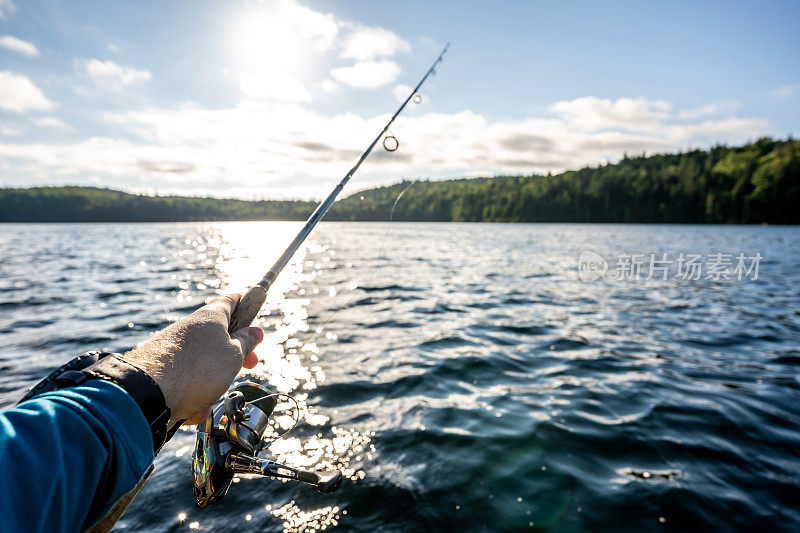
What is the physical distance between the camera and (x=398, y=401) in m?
4.98

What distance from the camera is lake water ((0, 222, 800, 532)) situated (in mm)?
3180

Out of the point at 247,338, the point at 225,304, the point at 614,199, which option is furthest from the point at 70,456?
the point at 614,199

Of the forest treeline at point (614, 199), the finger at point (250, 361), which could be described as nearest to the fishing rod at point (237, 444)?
the finger at point (250, 361)

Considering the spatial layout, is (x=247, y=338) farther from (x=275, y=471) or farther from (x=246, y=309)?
(x=275, y=471)

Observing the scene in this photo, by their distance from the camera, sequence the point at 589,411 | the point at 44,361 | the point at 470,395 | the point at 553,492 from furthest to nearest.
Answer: the point at 44,361 → the point at 470,395 → the point at 589,411 → the point at 553,492

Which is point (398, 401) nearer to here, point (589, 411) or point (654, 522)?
point (589, 411)

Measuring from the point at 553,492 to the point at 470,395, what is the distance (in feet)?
6.13

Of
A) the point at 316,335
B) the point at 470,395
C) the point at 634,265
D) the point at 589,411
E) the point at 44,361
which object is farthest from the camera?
the point at 634,265

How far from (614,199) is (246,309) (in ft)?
397

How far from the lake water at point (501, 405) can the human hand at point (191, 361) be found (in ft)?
6.42

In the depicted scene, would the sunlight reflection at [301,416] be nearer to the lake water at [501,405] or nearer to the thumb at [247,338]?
the lake water at [501,405]

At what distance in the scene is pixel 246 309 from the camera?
96.4 inches

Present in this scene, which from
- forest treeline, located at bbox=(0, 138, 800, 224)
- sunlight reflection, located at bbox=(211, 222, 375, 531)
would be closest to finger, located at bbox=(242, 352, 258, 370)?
sunlight reflection, located at bbox=(211, 222, 375, 531)

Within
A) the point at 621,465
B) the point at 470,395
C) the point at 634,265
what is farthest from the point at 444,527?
the point at 634,265
